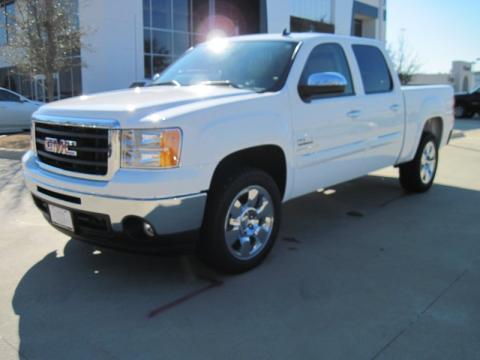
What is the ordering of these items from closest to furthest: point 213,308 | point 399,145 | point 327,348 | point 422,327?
point 327,348
point 422,327
point 213,308
point 399,145

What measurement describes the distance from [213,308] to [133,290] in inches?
27.0

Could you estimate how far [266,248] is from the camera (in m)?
4.22

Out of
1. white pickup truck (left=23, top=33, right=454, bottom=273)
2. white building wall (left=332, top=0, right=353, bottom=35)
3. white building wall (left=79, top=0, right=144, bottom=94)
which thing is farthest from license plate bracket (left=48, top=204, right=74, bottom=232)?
white building wall (left=332, top=0, right=353, bottom=35)

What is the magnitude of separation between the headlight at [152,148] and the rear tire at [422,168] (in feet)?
14.2

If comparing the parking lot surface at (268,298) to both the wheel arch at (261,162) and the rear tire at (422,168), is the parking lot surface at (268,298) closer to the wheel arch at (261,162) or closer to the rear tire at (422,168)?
the wheel arch at (261,162)

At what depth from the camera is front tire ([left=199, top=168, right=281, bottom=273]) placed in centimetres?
371

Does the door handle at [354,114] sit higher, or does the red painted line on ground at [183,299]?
the door handle at [354,114]

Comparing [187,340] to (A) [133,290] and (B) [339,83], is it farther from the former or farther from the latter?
(B) [339,83]

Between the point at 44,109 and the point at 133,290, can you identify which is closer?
the point at 133,290

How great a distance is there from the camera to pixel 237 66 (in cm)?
473

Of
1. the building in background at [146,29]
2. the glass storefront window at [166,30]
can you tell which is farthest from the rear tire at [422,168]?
the glass storefront window at [166,30]

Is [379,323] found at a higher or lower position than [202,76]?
lower

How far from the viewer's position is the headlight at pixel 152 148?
11.0 feet

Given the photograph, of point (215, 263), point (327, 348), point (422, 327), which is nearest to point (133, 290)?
point (215, 263)
